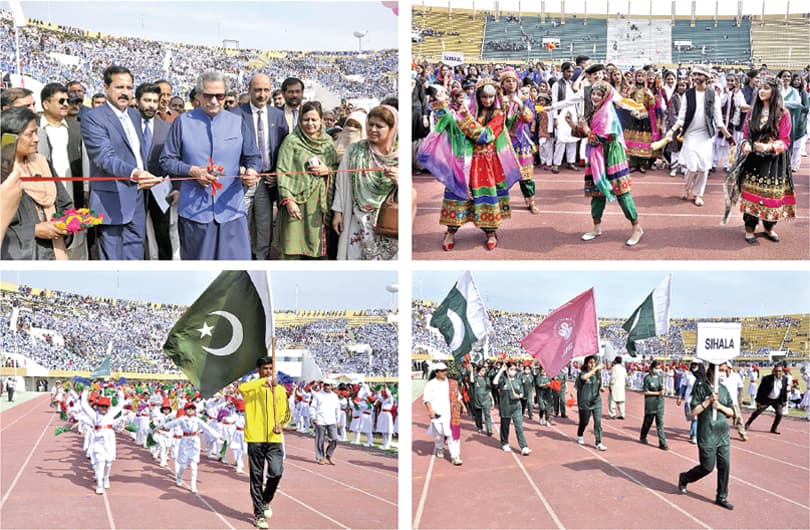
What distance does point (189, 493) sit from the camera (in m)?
7.23

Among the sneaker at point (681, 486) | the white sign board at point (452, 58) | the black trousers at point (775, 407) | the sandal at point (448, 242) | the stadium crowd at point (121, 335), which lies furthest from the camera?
the stadium crowd at point (121, 335)

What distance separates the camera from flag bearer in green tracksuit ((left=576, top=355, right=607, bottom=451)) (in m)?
7.21

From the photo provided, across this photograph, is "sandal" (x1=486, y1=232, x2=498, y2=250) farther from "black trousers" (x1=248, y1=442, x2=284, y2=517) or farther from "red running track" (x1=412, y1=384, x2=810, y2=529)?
"black trousers" (x1=248, y1=442, x2=284, y2=517)

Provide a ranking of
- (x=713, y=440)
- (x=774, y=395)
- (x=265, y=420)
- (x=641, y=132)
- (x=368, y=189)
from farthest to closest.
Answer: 1. (x=774, y=395)
2. (x=641, y=132)
3. (x=368, y=189)
4. (x=713, y=440)
5. (x=265, y=420)

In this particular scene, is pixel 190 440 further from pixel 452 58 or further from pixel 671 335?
pixel 671 335

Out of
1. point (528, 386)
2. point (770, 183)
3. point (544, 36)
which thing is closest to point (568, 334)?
point (770, 183)

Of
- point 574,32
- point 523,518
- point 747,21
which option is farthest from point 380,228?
point 747,21

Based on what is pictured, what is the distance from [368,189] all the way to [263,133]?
0.87m

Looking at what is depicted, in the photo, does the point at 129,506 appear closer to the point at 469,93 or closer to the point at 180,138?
the point at 180,138

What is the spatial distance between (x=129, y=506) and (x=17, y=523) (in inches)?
31.0

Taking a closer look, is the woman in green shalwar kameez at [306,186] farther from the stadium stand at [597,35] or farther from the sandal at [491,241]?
the stadium stand at [597,35]

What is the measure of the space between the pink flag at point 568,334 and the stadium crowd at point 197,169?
4.43 feet

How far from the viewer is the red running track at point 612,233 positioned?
267 inches

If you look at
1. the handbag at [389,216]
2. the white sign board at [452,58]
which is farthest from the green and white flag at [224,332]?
the white sign board at [452,58]
